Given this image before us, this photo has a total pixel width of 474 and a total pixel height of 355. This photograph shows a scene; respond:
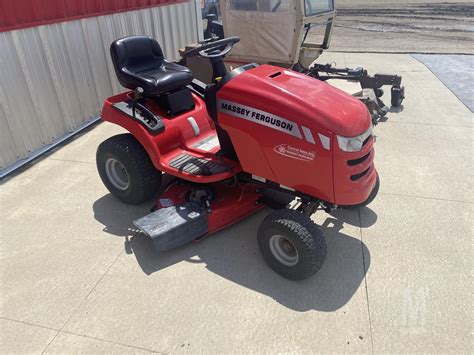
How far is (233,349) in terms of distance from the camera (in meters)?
2.01

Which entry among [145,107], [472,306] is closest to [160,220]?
[145,107]

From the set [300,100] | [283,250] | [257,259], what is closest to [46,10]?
[300,100]

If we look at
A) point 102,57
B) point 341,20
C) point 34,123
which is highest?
point 102,57

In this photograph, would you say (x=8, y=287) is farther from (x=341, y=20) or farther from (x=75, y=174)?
(x=341, y=20)

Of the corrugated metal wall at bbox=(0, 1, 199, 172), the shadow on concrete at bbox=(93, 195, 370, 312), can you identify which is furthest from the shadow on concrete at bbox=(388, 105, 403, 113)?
the corrugated metal wall at bbox=(0, 1, 199, 172)

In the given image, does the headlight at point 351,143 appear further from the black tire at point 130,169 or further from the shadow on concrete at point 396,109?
the shadow on concrete at point 396,109

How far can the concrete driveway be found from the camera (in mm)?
2066

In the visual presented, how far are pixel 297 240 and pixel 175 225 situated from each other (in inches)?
33.0

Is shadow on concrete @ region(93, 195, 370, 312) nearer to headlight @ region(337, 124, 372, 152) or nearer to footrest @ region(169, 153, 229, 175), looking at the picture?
footrest @ region(169, 153, 229, 175)

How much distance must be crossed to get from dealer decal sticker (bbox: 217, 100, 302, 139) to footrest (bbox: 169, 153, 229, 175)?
0.46 m

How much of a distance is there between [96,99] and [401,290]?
4297 mm

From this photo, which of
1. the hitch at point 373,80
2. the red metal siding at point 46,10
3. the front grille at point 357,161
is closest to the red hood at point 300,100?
the front grille at point 357,161

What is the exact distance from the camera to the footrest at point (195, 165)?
8.82 feet

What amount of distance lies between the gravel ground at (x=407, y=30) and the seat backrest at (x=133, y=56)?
23.3 ft
